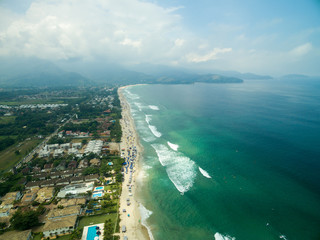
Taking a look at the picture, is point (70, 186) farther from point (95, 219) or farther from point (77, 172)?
point (95, 219)

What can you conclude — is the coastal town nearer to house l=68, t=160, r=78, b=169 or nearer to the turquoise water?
→ house l=68, t=160, r=78, b=169

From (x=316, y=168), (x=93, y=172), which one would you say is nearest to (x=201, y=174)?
(x=93, y=172)

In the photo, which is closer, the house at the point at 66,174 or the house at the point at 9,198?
the house at the point at 9,198

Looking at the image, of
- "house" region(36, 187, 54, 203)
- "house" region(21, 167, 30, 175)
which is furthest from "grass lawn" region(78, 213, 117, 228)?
"house" region(21, 167, 30, 175)

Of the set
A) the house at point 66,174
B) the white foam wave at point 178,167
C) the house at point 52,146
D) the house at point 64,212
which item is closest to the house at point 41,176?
the house at point 66,174

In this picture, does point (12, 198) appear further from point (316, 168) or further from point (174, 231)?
point (316, 168)

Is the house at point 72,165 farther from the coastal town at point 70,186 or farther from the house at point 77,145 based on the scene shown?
the house at point 77,145

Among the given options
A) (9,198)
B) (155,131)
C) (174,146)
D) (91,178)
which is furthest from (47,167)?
(155,131)

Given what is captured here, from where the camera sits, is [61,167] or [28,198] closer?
[28,198]
